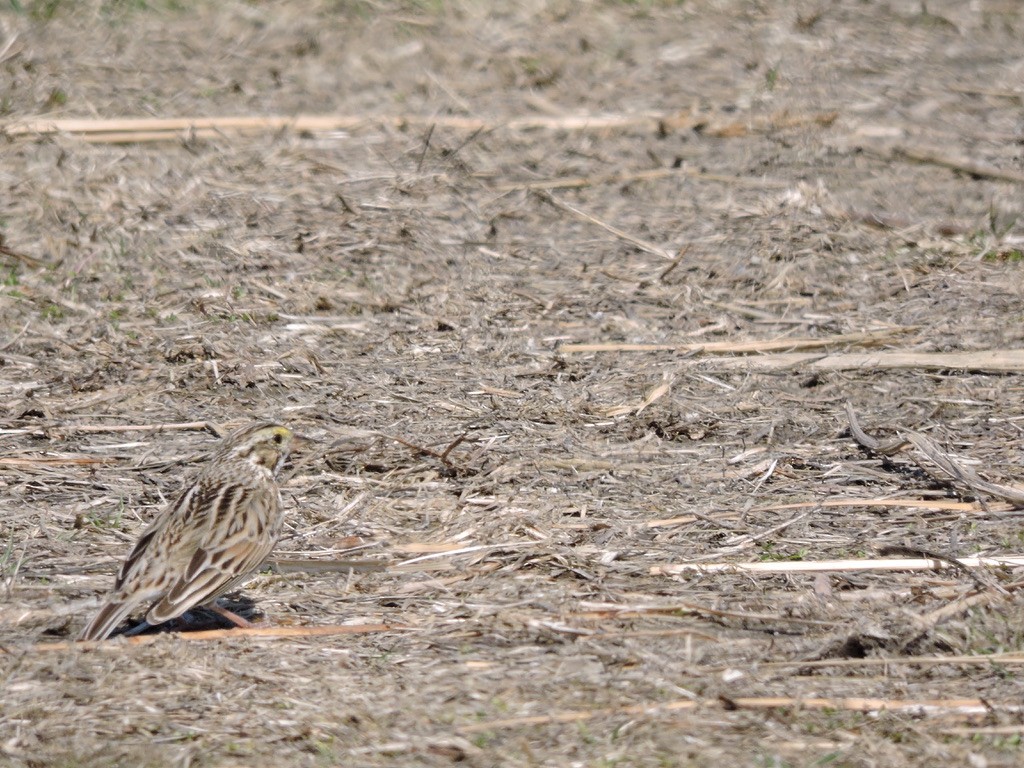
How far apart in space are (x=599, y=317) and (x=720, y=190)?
90.3 inches

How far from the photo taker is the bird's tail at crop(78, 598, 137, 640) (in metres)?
5.23

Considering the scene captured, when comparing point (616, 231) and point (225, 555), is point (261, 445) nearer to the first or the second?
point (225, 555)

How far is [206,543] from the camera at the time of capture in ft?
18.3

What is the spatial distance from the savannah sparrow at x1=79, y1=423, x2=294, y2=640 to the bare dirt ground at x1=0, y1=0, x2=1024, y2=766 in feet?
0.49

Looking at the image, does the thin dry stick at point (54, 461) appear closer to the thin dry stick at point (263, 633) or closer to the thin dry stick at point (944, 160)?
the thin dry stick at point (263, 633)

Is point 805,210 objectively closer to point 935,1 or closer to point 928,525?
point 928,525

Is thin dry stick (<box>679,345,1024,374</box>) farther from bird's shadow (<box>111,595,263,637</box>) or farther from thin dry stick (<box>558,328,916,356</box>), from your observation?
bird's shadow (<box>111,595,263,637</box>)

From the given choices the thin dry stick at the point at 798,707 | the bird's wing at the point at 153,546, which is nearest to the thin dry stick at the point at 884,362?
the bird's wing at the point at 153,546

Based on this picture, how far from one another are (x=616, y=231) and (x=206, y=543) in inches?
193

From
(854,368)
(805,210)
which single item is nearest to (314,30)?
(805,210)

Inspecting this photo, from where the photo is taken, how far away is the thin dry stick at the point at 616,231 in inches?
379

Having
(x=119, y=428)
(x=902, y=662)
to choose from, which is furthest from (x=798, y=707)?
(x=119, y=428)

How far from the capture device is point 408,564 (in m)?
6.05

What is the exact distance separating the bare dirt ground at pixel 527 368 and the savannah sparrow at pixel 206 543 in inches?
5.9
